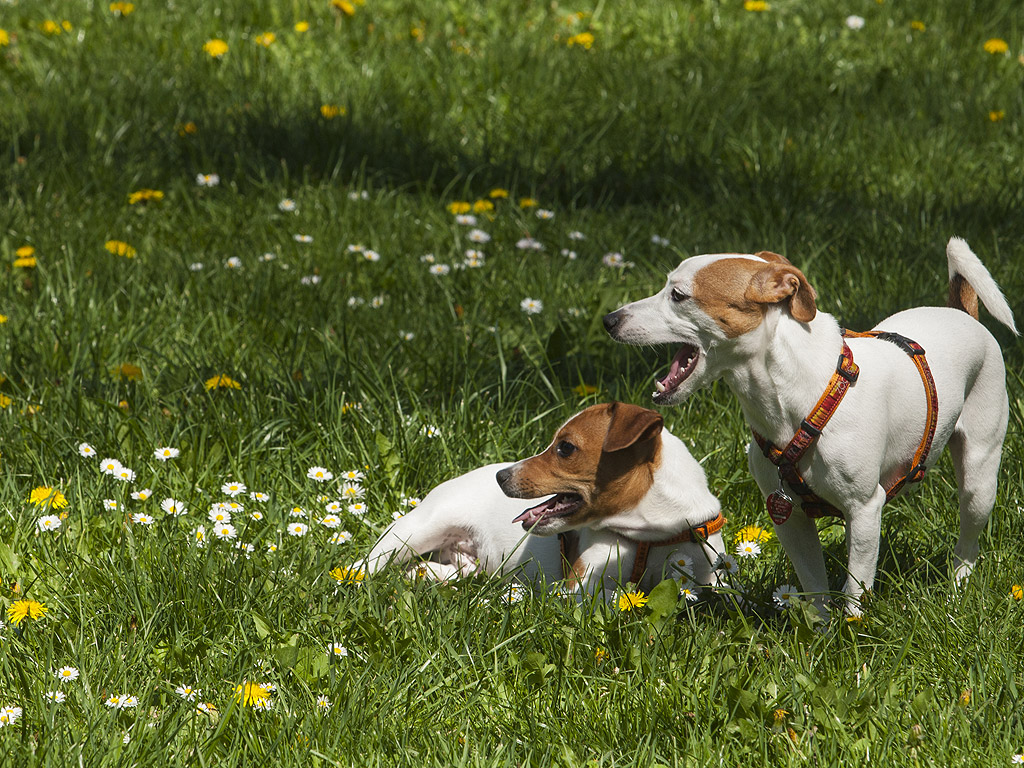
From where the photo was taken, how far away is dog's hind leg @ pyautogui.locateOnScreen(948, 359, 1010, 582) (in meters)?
3.00

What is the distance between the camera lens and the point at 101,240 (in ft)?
16.8

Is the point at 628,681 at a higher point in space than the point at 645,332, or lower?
lower

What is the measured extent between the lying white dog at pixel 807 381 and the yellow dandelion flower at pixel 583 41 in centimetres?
456

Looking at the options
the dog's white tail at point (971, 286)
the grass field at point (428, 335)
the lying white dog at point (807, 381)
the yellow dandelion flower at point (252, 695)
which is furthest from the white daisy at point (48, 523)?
the dog's white tail at point (971, 286)

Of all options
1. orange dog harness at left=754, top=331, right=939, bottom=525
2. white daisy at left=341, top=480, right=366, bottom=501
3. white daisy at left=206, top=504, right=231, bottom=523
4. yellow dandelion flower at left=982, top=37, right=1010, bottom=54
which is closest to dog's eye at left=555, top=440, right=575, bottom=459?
orange dog harness at left=754, top=331, right=939, bottom=525

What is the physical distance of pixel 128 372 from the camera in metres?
4.06

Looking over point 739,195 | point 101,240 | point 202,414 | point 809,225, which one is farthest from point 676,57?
point 202,414

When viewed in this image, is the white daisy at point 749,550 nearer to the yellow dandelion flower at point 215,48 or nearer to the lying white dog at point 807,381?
the lying white dog at point 807,381

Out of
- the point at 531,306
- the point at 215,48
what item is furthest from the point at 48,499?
the point at 215,48

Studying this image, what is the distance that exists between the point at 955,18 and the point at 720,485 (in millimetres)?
5259

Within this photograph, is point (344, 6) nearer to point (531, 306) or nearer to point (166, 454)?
point (531, 306)

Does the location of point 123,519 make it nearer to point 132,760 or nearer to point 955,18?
point 132,760

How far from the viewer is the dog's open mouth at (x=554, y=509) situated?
310 centimetres

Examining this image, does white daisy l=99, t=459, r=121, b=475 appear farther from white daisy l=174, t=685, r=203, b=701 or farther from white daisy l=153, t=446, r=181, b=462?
white daisy l=174, t=685, r=203, b=701
